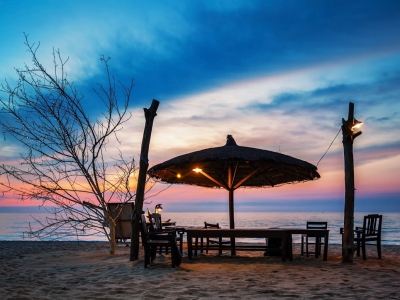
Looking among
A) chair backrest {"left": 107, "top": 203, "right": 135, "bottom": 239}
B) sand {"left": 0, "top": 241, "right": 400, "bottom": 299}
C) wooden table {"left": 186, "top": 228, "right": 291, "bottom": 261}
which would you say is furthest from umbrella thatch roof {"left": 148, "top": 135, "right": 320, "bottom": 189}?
chair backrest {"left": 107, "top": 203, "right": 135, "bottom": 239}

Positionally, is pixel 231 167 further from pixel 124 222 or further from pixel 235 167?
pixel 124 222

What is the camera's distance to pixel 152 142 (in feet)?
28.0

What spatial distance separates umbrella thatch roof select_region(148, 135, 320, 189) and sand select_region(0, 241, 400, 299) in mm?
1816

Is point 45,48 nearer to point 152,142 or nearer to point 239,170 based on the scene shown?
point 152,142

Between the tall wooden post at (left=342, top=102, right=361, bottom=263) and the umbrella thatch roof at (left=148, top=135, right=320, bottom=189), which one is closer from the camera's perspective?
the tall wooden post at (left=342, top=102, right=361, bottom=263)

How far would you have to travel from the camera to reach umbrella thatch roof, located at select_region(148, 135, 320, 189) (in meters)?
7.70

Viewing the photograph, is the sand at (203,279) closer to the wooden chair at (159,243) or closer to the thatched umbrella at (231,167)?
the wooden chair at (159,243)

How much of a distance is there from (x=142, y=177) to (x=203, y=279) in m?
2.99

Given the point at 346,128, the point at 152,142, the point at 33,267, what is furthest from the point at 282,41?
the point at 33,267

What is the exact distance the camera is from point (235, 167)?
30.4 feet

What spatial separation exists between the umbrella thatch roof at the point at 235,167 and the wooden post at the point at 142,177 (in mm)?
484

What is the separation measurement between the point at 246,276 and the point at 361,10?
6059mm

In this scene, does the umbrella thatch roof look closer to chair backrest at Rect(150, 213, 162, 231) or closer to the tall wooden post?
the tall wooden post

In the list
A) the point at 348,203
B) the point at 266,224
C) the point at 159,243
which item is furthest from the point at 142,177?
the point at 266,224
